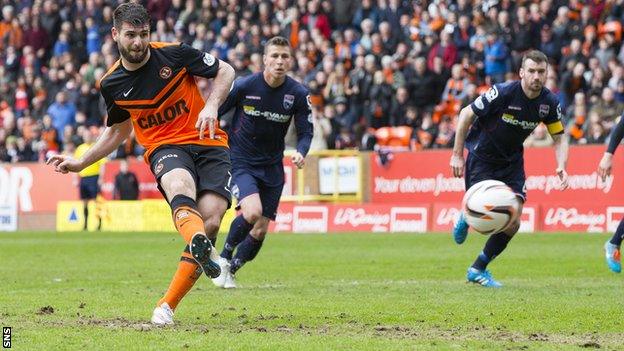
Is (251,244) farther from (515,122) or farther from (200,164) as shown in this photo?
(200,164)

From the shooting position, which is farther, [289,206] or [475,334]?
[289,206]

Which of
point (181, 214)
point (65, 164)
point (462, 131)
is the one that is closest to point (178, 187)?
point (181, 214)

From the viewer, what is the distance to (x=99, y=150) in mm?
10289

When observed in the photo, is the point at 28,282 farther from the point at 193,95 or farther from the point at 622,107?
the point at 622,107

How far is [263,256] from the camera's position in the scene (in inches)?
765

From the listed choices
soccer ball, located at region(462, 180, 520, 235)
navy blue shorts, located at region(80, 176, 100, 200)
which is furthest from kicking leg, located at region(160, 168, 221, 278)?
navy blue shorts, located at region(80, 176, 100, 200)

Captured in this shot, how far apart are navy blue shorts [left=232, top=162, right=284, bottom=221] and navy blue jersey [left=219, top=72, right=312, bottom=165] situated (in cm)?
9

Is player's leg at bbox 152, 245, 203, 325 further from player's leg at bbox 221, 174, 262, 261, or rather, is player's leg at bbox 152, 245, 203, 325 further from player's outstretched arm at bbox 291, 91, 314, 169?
player's outstretched arm at bbox 291, 91, 314, 169

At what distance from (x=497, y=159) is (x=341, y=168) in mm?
15105

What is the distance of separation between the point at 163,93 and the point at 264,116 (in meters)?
4.15

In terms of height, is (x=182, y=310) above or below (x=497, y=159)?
below

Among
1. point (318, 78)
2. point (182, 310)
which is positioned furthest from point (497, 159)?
point (318, 78)

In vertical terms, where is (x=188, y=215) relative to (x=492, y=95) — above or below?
below

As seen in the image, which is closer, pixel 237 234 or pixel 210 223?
pixel 210 223
